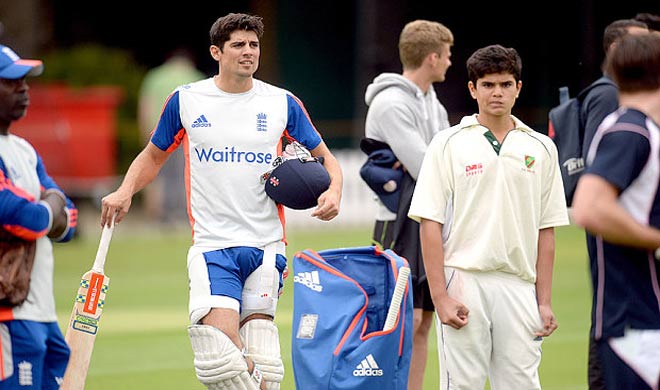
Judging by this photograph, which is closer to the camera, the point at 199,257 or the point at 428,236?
the point at 428,236

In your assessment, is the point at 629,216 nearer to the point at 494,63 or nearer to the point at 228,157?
the point at 494,63

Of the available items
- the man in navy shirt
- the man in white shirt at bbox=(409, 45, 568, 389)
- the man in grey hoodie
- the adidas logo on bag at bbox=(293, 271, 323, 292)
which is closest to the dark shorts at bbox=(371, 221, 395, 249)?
the man in grey hoodie

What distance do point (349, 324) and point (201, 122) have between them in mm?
1485

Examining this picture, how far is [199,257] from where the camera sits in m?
7.55

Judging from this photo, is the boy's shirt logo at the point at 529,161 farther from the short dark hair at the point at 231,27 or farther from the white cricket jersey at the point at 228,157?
the short dark hair at the point at 231,27

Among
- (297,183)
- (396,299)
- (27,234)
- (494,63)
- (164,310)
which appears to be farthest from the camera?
(164,310)

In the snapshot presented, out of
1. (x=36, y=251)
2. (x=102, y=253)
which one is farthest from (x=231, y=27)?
(x=36, y=251)

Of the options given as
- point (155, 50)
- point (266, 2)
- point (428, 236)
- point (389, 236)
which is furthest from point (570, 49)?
point (428, 236)

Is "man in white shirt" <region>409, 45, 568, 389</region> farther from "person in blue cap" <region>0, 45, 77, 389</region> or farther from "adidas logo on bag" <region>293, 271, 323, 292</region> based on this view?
"person in blue cap" <region>0, 45, 77, 389</region>

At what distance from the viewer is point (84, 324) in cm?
735

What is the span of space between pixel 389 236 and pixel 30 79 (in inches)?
664

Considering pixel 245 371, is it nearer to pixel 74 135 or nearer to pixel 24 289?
pixel 24 289

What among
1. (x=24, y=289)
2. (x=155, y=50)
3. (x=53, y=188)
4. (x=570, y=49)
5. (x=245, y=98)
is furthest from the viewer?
(x=155, y=50)

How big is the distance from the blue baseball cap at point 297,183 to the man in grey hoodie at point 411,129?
3.94 ft
